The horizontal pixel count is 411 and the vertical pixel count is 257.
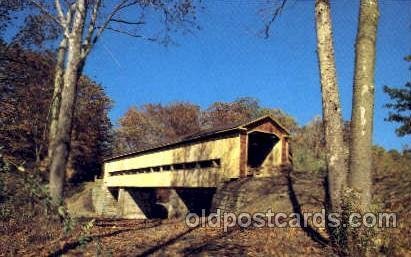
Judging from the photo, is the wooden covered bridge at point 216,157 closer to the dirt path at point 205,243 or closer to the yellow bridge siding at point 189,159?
the yellow bridge siding at point 189,159

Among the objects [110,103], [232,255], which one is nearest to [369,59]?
[232,255]

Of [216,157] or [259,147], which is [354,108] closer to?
[216,157]

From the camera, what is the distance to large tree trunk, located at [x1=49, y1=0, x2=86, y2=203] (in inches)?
398

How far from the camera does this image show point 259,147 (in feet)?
83.6

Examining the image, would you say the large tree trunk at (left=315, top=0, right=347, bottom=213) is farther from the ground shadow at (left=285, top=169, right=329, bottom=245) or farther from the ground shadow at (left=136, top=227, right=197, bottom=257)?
the ground shadow at (left=136, top=227, right=197, bottom=257)

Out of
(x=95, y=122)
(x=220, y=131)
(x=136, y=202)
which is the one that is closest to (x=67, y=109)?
(x=220, y=131)

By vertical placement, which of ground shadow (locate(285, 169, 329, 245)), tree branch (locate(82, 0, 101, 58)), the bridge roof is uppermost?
tree branch (locate(82, 0, 101, 58))

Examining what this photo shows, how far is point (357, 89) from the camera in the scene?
6.55 m

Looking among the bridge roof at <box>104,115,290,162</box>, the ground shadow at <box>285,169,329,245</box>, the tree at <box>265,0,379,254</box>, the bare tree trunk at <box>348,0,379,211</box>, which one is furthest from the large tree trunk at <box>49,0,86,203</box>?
the bridge roof at <box>104,115,290,162</box>

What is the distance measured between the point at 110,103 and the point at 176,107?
16056mm

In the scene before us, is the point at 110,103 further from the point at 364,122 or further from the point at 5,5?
the point at 364,122

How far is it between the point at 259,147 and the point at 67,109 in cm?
1689

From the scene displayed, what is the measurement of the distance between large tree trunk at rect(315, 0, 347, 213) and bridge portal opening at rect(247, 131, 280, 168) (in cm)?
1627

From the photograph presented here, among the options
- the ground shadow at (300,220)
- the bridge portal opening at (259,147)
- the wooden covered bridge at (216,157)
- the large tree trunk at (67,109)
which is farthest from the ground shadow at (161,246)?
the bridge portal opening at (259,147)
